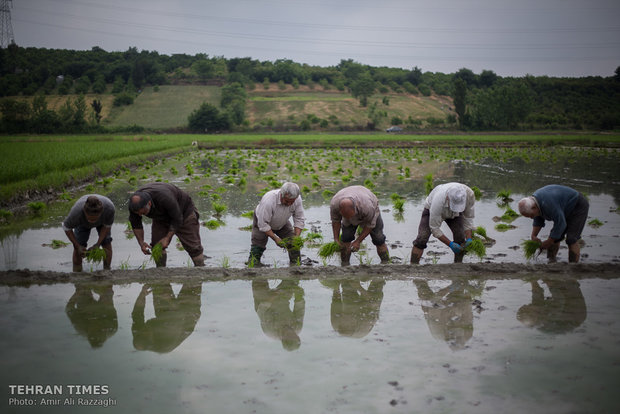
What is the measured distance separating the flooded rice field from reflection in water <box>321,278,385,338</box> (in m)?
0.02

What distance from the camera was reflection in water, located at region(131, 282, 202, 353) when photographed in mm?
3674

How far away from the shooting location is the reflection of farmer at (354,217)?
5452mm

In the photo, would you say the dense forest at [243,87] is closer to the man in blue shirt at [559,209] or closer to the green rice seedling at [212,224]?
the green rice seedling at [212,224]

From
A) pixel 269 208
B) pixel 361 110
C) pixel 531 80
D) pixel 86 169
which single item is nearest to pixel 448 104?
pixel 531 80

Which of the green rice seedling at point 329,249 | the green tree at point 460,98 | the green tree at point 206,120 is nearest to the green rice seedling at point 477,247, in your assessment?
the green rice seedling at point 329,249

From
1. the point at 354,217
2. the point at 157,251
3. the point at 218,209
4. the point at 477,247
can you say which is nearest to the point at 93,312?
the point at 157,251

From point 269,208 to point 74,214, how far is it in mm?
2384

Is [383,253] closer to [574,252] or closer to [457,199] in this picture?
[457,199]

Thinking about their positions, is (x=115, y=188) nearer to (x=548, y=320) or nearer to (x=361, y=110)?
(x=548, y=320)

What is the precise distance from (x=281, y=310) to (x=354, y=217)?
1814 mm

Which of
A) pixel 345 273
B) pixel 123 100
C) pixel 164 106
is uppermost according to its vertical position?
pixel 123 100

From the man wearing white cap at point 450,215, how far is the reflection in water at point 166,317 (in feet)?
9.77

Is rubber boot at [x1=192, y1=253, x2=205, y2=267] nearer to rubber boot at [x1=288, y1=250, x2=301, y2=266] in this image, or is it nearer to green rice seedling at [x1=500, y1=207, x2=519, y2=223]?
rubber boot at [x1=288, y1=250, x2=301, y2=266]

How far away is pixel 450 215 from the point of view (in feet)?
19.2
